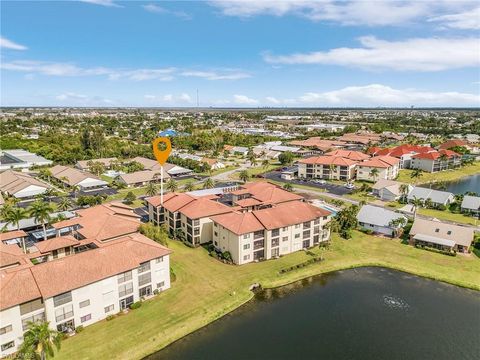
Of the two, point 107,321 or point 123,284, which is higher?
point 123,284

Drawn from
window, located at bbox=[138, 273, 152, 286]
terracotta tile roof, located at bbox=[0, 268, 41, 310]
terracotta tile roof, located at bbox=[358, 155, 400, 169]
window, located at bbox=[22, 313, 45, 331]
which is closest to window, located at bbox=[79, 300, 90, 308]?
window, located at bbox=[22, 313, 45, 331]

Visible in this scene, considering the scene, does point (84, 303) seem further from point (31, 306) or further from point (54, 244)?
point (54, 244)

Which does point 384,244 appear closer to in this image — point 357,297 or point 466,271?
point 466,271

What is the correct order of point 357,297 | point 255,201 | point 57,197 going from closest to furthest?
point 357,297 < point 255,201 < point 57,197

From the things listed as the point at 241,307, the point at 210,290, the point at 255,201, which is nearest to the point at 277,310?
the point at 241,307

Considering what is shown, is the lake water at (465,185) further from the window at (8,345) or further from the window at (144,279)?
the window at (8,345)

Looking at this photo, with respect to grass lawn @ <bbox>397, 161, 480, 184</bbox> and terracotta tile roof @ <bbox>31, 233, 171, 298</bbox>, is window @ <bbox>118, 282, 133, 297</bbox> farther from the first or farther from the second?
grass lawn @ <bbox>397, 161, 480, 184</bbox>

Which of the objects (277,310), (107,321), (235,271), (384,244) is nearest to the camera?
(107,321)

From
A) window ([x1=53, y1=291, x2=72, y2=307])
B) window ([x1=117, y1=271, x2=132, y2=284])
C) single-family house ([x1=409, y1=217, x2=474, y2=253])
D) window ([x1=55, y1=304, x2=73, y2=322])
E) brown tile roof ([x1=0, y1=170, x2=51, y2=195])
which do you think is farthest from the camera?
brown tile roof ([x1=0, y1=170, x2=51, y2=195])

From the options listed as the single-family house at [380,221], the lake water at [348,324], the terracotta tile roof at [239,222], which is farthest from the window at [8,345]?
the single-family house at [380,221]
